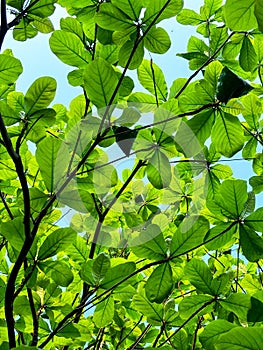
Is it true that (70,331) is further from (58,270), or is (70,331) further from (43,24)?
(43,24)

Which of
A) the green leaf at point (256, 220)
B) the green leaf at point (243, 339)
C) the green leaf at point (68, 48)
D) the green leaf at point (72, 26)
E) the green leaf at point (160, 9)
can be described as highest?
the green leaf at point (72, 26)

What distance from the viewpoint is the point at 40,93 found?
101 centimetres

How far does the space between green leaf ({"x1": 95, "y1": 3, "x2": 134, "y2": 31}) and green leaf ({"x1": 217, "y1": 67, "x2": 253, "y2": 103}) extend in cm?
26

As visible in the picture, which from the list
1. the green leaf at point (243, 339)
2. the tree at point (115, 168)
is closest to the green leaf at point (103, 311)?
the tree at point (115, 168)

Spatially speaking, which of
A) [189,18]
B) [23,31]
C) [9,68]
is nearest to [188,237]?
[9,68]

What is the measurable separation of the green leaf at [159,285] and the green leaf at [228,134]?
0.35 metres

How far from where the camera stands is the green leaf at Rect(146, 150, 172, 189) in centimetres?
117

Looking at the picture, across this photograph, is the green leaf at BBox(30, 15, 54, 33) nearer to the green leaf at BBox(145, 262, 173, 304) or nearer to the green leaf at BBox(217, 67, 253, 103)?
the green leaf at BBox(217, 67, 253, 103)

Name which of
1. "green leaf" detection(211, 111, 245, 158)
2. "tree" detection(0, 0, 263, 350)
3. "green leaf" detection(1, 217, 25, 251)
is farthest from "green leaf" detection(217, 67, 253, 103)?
"green leaf" detection(1, 217, 25, 251)

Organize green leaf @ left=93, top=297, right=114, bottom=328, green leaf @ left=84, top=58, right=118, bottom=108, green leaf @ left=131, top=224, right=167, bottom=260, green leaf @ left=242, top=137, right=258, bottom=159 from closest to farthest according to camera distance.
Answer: green leaf @ left=84, top=58, right=118, bottom=108 → green leaf @ left=131, top=224, right=167, bottom=260 → green leaf @ left=93, top=297, right=114, bottom=328 → green leaf @ left=242, top=137, right=258, bottom=159

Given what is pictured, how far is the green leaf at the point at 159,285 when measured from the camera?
1079 millimetres

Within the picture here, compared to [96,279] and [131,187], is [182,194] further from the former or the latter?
[96,279]

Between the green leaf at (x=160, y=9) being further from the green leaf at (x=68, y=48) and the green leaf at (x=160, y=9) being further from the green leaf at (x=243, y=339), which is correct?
the green leaf at (x=243, y=339)

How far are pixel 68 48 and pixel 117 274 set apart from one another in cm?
66
